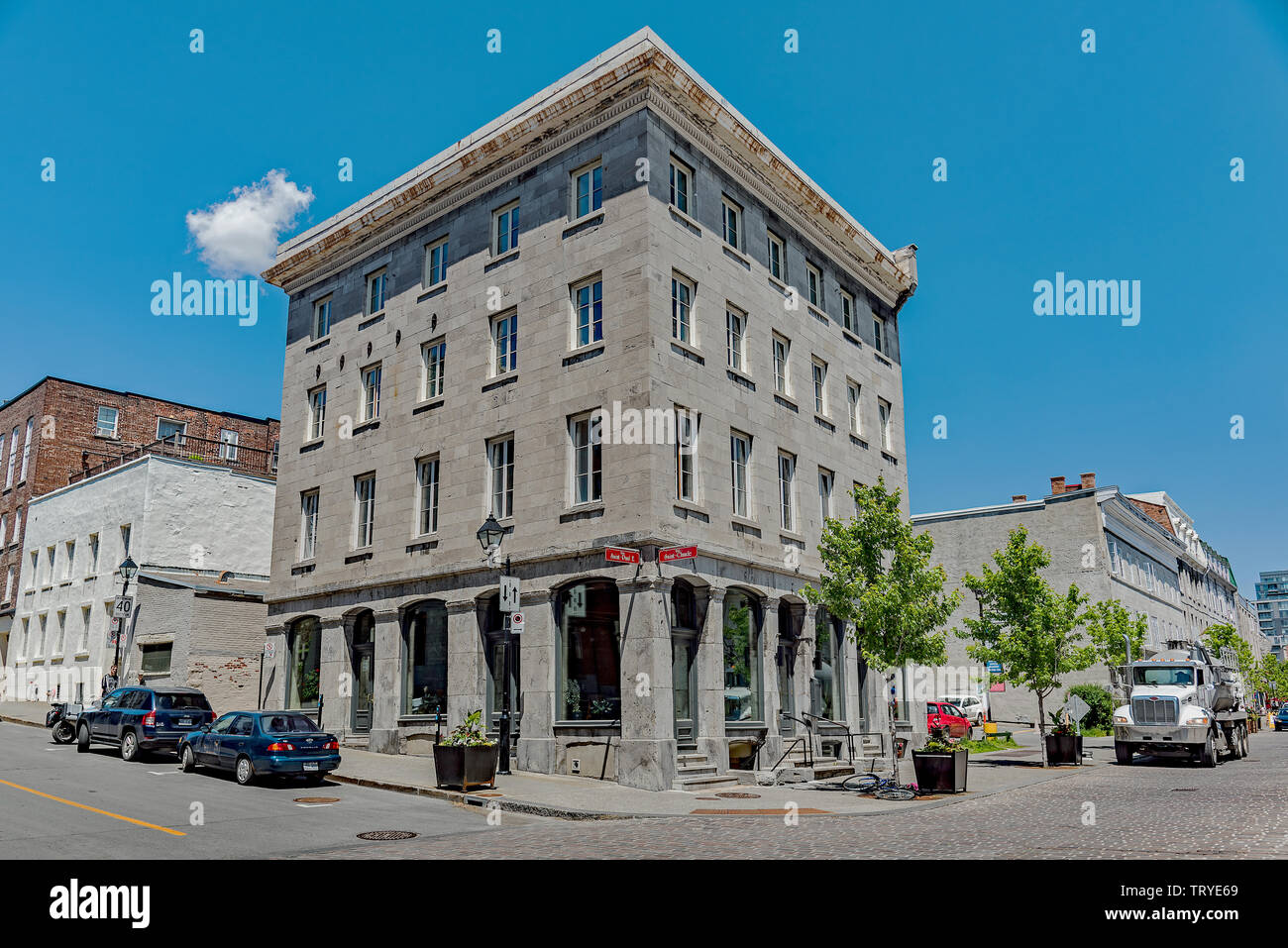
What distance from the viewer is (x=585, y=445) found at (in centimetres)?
2181

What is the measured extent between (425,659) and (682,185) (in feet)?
44.3

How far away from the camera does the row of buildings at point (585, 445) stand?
68.5ft

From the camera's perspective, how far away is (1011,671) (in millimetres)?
27672

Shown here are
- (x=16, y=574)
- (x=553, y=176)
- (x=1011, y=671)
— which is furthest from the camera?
(x=16, y=574)

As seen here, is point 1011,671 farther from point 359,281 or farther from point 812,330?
→ point 359,281

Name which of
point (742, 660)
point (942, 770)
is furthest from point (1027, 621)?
point (942, 770)

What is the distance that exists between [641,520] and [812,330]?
34.1 ft

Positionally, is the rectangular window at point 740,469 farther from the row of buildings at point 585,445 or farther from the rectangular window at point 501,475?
the rectangular window at point 501,475

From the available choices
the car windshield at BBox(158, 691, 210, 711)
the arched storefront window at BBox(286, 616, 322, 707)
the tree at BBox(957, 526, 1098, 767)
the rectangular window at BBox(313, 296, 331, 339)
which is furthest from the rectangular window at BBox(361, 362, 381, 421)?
the tree at BBox(957, 526, 1098, 767)

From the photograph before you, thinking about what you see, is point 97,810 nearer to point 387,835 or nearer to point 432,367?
point 387,835

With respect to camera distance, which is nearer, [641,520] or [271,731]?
[271,731]

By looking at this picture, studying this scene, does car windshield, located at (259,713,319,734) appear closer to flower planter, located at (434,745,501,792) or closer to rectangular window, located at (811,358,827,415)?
flower planter, located at (434,745,501,792)

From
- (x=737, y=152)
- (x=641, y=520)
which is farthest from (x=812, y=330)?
(x=641, y=520)

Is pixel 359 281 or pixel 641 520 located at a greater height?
pixel 359 281
